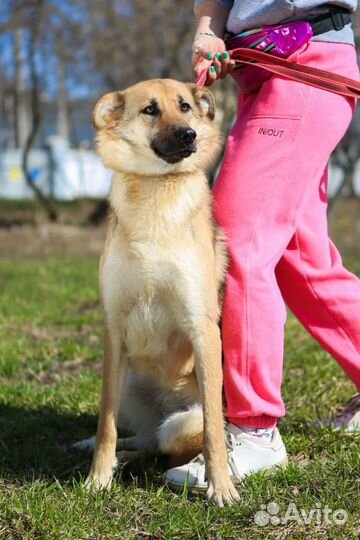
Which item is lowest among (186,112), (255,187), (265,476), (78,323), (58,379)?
(78,323)

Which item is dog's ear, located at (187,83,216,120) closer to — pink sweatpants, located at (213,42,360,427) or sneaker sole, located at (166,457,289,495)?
pink sweatpants, located at (213,42,360,427)

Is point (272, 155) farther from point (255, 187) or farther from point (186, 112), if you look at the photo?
point (186, 112)

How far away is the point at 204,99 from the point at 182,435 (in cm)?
139

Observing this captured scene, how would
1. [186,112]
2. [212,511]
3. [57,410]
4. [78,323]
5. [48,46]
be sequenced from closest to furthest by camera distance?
1. [212,511]
2. [186,112]
3. [57,410]
4. [78,323]
5. [48,46]

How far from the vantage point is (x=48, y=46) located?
14773mm

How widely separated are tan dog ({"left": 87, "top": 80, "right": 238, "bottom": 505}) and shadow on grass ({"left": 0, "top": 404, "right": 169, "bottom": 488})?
0.15 metres

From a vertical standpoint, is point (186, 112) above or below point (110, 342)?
above

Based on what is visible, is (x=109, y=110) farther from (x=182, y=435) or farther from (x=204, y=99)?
(x=182, y=435)

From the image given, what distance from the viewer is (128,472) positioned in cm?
301

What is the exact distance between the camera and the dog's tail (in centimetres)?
286

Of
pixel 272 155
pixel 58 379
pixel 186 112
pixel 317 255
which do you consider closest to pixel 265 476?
pixel 317 255

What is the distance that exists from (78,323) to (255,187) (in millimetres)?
3318

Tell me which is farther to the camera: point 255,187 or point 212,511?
point 255,187

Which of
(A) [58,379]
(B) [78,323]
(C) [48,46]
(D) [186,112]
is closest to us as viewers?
(D) [186,112]
